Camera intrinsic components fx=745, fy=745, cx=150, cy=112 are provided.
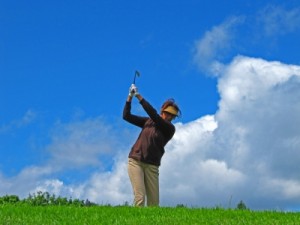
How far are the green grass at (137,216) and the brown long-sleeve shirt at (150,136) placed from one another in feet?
4.58

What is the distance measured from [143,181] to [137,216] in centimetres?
221

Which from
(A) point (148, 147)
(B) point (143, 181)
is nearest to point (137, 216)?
(B) point (143, 181)

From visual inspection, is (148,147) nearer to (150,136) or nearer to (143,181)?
(150,136)

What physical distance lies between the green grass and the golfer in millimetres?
984

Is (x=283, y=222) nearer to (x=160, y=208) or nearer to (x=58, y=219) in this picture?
(x=160, y=208)

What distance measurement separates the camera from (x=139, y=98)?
15055mm

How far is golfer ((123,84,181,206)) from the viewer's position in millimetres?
15047

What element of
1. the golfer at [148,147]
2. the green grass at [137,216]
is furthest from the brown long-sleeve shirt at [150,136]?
the green grass at [137,216]

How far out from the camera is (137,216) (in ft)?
42.4

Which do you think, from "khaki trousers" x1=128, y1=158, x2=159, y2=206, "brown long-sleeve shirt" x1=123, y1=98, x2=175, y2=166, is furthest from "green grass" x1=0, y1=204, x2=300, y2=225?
"brown long-sleeve shirt" x1=123, y1=98, x2=175, y2=166

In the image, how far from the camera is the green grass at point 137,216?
40.0 ft

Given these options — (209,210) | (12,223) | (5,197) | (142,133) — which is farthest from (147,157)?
(5,197)

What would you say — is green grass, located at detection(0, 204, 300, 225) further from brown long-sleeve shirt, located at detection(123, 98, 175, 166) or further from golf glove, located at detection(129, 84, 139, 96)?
golf glove, located at detection(129, 84, 139, 96)

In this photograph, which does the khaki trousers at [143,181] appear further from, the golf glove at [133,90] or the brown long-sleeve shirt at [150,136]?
the golf glove at [133,90]
